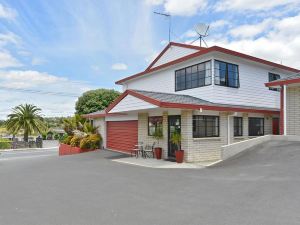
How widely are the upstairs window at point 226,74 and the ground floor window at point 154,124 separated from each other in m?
3.95

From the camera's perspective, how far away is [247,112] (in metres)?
15.2

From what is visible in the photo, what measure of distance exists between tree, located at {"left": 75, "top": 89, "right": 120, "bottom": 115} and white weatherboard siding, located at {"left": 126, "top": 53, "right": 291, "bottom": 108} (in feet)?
63.7

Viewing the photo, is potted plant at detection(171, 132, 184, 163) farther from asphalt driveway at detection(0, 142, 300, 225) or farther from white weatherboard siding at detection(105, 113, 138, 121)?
white weatherboard siding at detection(105, 113, 138, 121)

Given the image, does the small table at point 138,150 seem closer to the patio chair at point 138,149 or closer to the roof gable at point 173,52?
the patio chair at point 138,149

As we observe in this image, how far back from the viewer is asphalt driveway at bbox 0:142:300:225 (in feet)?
17.4

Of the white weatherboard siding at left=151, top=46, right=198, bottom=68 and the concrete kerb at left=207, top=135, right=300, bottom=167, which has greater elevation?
the white weatherboard siding at left=151, top=46, right=198, bottom=68

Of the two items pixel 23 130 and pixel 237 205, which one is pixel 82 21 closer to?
pixel 237 205

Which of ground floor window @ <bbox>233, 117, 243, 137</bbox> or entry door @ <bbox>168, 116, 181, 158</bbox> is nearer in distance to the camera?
entry door @ <bbox>168, 116, 181, 158</bbox>

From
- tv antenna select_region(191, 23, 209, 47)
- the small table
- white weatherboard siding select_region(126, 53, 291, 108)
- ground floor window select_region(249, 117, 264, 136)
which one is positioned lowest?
the small table

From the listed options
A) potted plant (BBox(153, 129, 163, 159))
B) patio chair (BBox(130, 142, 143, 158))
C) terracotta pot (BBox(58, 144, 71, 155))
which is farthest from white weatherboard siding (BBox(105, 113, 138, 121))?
terracotta pot (BBox(58, 144, 71, 155))

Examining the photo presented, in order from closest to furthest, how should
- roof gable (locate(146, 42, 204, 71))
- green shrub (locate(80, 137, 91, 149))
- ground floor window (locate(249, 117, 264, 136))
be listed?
ground floor window (locate(249, 117, 264, 136))
roof gable (locate(146, 42, 204, 71))
green shrub (locate(80, 137, 91, 149))

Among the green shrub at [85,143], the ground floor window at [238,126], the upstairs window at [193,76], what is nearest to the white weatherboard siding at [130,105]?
the upstairs window at [193,76]

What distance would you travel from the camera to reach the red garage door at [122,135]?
705 inches

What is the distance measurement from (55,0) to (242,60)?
1124 centimetres
